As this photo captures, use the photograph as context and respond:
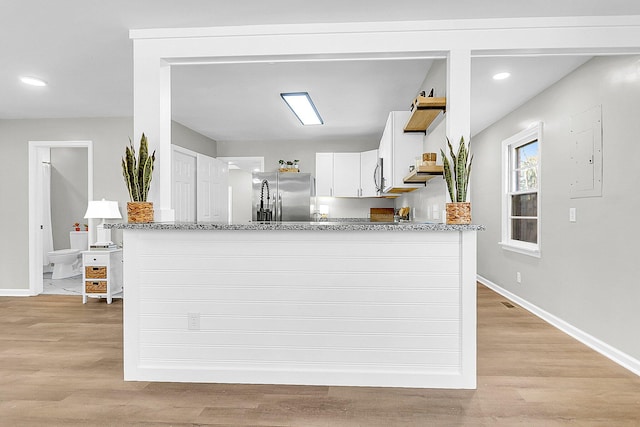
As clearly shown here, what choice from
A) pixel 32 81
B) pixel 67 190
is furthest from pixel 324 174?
pixel 67 190

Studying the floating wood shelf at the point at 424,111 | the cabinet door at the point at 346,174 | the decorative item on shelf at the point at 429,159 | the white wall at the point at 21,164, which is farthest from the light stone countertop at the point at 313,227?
the cabinet door at the point at 346,174

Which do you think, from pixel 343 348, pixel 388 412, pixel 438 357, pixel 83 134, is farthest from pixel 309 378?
pixel 83 134

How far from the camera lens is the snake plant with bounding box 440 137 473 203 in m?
2.29

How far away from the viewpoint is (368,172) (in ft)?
20.5

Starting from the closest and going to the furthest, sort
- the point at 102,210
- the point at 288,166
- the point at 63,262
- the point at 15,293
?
the point at 102,210 < the point at 15,293 < the point at 63,262 < the point at 288,166

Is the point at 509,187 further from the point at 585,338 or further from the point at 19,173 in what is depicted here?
the point at 19,173

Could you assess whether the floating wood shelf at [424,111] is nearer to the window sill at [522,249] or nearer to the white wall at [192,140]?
the window sill at [522,249]

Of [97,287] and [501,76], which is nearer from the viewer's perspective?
[501,76]

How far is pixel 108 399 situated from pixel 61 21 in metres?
2.39

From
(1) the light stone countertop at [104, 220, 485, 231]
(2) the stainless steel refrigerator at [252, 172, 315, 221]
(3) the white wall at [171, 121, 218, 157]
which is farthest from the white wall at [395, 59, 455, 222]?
(3) the white wall at [171, 121, 218, 157]

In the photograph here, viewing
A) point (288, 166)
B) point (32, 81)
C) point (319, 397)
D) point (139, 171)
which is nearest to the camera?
point (319, 397)

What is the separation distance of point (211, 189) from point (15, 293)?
295cm

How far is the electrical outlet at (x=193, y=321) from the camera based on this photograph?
2.46 meters

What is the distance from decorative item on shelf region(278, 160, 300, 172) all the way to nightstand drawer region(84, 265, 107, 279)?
9.40ft
